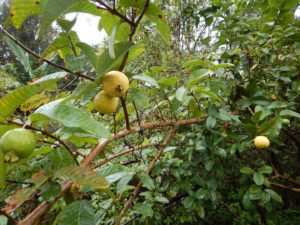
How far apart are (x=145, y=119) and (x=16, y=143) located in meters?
1.16

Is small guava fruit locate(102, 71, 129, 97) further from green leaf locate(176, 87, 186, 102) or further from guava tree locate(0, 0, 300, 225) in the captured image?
green leaf locate(176, 87, 186, 102)

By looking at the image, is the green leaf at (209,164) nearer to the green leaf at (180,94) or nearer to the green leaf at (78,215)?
the green leaf at (180,94)

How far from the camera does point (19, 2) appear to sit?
0.65 m

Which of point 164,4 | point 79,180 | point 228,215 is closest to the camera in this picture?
point 79,180

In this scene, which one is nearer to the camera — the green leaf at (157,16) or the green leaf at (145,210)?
the green leaf at (157,16)

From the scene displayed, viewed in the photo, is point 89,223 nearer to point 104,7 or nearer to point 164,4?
point 104,7

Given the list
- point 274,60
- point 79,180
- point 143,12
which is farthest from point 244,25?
point 79,180

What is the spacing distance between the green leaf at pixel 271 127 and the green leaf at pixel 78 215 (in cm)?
71

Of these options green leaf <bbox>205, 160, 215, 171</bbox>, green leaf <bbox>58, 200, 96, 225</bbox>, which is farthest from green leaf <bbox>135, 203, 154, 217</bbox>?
green leaf <bbox>58, 200, 96, 225</bbox>

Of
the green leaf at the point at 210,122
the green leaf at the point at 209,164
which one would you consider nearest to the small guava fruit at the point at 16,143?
the green leaf at the point at 210,122

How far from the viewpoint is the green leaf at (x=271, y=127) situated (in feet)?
3.59

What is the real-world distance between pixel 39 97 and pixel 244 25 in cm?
103

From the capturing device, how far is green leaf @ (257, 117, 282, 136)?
1.10m

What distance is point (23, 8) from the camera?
0.67 meters
